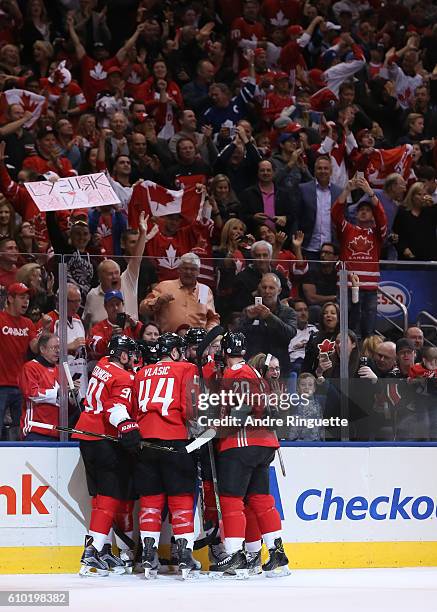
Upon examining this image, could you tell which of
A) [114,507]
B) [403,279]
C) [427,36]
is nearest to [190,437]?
[114,507]

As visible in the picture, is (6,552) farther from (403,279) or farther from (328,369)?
(403,279)

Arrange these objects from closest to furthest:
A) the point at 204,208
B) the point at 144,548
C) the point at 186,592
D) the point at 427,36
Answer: the point at 186,592, the point at 144,548, the point at 204,208, the point at 427,36

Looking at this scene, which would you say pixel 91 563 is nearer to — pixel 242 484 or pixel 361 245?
pixel 242 484

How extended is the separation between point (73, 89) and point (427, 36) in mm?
5043

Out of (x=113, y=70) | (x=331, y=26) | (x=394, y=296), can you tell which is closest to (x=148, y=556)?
(x=394, y=296)

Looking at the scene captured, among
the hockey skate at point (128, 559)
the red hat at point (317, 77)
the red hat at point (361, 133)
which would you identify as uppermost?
the red hat at point (317, 77)

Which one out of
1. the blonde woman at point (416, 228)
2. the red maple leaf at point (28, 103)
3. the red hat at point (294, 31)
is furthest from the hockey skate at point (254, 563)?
the red hat at point (294, 31)

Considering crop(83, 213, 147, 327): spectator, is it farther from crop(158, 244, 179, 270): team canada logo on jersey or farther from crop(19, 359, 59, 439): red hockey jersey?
crop(19, 359, 59, 439): red hockey jersey

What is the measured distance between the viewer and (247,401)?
32.2 ft

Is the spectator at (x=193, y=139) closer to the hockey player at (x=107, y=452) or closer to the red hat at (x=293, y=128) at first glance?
the red hat at (x=293, y=128)

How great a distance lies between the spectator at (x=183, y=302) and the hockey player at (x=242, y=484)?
262 mm

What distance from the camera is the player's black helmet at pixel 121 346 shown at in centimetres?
953

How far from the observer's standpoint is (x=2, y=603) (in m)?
8.09

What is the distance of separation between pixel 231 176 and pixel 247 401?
364 centimetres
